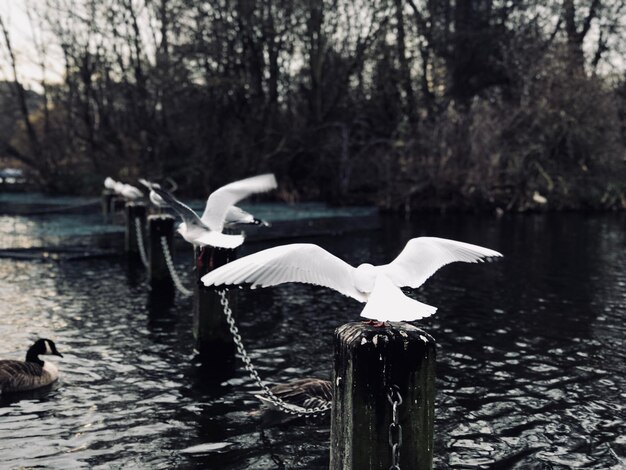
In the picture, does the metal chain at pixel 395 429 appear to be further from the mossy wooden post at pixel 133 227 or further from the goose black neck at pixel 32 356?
the mossy wooden post at pixel 133 227

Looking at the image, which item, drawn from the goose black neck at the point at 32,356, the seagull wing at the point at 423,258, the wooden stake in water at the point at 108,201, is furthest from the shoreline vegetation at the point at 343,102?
the seagull wing at the point at 423,258

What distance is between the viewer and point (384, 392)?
10.8 feet

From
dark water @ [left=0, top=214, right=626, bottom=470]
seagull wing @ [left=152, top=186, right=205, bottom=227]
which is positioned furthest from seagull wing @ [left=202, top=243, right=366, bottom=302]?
seagull wing @ [left=152, top=186, right=205, bottom=227]

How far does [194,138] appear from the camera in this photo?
1075 inches

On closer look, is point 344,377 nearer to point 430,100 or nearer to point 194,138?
point 194,138

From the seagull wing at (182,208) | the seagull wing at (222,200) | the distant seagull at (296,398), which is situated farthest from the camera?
the seagull wing at (222,200)

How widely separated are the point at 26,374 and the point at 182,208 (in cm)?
231

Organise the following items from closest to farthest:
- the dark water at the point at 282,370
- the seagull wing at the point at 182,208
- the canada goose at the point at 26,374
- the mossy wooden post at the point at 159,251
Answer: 1. the dark water at the point at 282,370
2. the canada goose at the point at 26,374
3. the seagull wing at the point at 182,208
4. the mossy wooden post at the point at 159,251

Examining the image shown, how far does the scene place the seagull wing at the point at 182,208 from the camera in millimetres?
7127

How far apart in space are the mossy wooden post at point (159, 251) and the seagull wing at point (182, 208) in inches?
168

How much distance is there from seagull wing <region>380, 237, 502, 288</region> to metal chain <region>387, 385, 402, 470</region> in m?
1.26

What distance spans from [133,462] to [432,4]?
30.7 metres

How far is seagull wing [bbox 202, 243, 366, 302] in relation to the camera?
422cm

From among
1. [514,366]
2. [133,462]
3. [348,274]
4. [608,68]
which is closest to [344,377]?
[348,274]
